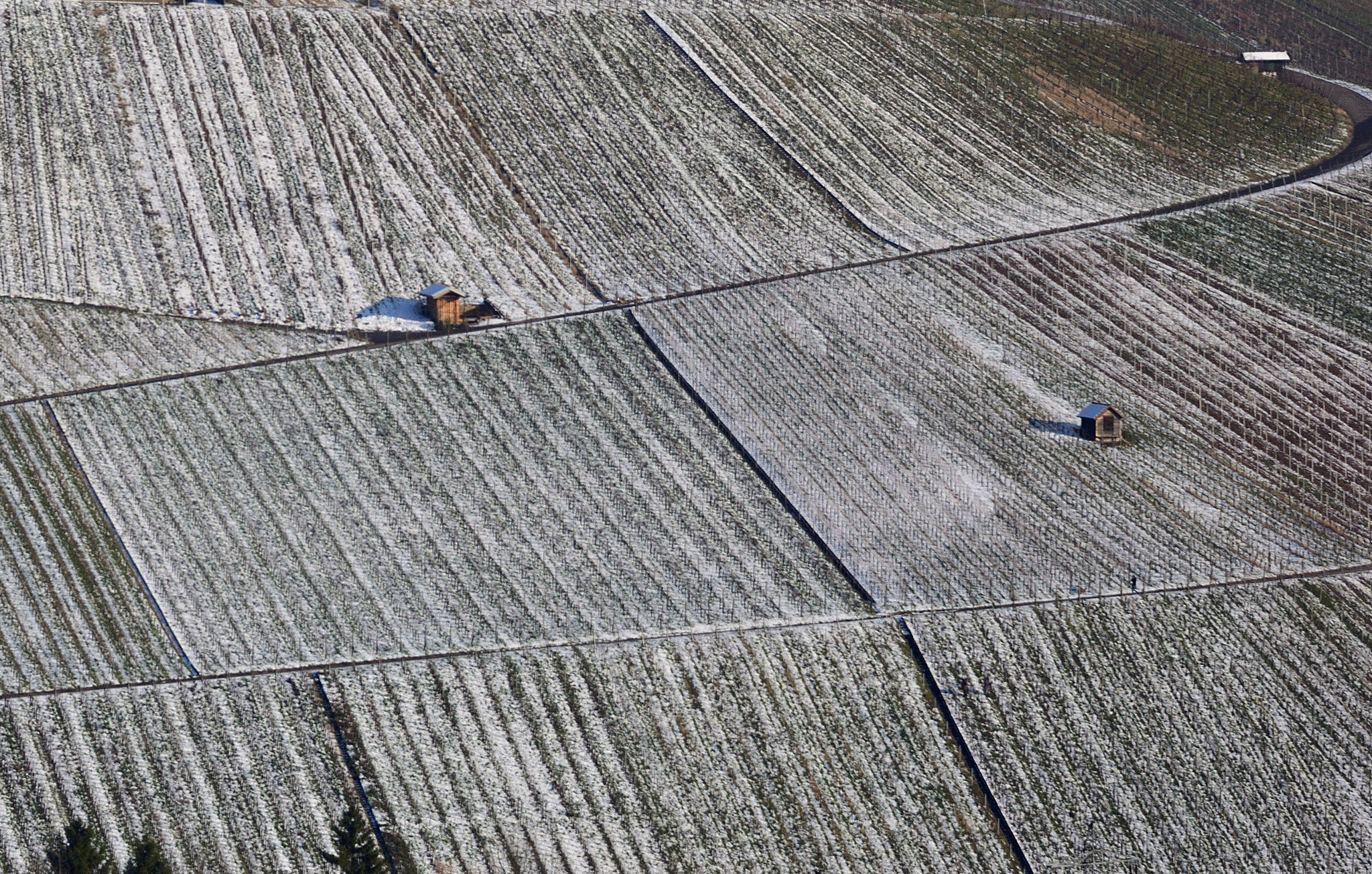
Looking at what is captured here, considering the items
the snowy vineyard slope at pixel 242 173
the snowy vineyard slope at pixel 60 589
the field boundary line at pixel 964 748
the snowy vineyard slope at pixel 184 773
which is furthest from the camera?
the snowy vineyard slope at pixel 242 173

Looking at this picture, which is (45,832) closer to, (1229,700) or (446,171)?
(1229,700)

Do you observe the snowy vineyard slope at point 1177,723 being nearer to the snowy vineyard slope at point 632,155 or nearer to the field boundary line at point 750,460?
the field boundary line at point 750,460

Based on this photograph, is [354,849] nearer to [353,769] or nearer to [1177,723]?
[353,769]

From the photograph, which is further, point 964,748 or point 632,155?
point 632,155

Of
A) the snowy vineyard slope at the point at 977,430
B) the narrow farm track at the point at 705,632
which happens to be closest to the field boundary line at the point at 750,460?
the snowy vineyard slope at the point at 977,430

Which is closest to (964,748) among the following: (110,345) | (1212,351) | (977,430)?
(977,430)

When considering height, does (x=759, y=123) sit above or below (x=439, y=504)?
below
